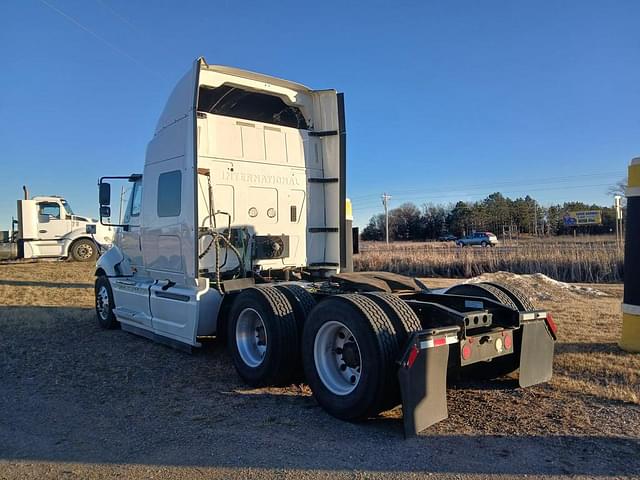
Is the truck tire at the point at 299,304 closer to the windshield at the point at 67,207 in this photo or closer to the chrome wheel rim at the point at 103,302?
Answer: the chrome wheel rim at the point at 103,302

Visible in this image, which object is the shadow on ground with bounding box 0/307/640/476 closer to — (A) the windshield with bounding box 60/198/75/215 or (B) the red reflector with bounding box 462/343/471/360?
(B) the red reflector with bounding box 462/343/471/360

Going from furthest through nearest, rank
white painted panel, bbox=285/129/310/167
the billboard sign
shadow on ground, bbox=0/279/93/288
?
the billboard sign, shadow on ground, bbox=0/279/93/288, white painted panel, bbox=285/129/310/167

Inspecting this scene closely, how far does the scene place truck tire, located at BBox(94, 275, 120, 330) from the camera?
8.88m

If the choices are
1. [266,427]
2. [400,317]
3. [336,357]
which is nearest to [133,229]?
[336,357]

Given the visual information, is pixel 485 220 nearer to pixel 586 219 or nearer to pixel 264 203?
pixel 586 219

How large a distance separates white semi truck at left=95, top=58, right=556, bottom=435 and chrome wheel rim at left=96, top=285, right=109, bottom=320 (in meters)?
0.04

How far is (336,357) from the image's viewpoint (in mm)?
4730

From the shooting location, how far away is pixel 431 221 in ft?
303

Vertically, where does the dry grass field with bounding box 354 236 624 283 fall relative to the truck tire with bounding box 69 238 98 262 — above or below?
below

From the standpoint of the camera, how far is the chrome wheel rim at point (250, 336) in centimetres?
562

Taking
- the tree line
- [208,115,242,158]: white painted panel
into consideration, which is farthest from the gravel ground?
the tree line

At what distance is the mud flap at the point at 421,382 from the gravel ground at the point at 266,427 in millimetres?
159

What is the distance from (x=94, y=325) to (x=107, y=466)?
639cm

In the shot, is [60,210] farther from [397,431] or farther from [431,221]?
[431,221]
